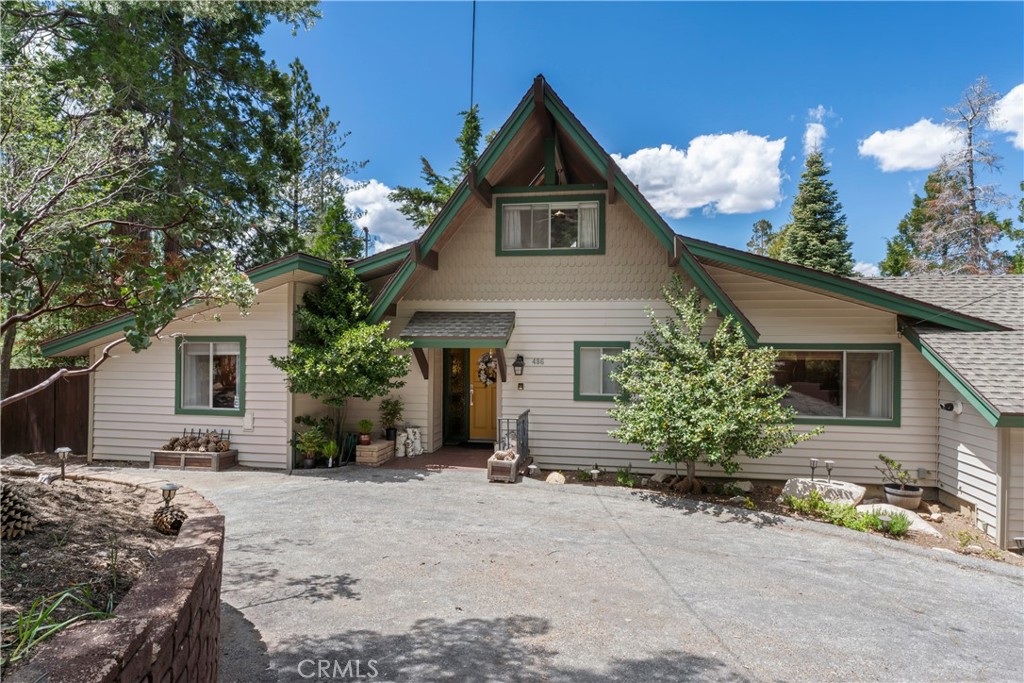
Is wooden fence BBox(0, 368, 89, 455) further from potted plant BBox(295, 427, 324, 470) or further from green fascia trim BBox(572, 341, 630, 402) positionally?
green fascia trim BBox(572, 341, 630, 402)

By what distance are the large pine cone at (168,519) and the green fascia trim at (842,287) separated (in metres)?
8.07

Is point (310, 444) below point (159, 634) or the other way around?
below

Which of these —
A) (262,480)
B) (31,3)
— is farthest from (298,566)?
(31,3)

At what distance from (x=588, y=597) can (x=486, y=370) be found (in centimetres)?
702

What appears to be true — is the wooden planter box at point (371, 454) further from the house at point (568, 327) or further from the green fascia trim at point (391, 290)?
the green fascia trim at point (391, 290)

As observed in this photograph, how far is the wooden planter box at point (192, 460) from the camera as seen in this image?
920 centimetres

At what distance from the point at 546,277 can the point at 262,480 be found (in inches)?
248

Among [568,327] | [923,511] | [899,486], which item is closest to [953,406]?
[899,486]

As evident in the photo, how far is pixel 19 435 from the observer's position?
1062 cm

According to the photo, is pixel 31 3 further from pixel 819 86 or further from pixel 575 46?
pixel 819 86

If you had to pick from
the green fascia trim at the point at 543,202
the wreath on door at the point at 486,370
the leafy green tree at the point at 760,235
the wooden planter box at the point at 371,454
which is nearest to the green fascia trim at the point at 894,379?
the green fascia trim at the point at 543,202

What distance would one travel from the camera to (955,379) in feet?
24.1

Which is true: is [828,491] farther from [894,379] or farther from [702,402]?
[702,402]

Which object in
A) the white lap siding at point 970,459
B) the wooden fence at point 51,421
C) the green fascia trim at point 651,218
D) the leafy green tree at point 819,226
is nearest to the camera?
the white lap siding at point 970,459
